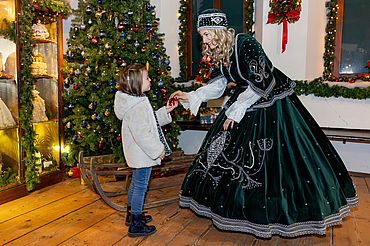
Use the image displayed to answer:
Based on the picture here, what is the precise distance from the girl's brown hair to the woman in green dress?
0.38 meters

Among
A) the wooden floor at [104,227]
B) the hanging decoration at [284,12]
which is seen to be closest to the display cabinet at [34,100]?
the wooden floor at [104,227]

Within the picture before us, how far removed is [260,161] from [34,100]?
2706 mm

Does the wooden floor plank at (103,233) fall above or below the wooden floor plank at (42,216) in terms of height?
above

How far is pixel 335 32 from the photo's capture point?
4.81 metres

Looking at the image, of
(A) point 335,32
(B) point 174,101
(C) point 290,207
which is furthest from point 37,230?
(A) point 335,32

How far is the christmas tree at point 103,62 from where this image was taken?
156 inches

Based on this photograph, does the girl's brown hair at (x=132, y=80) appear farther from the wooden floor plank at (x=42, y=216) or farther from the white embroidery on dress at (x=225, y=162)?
the wooden floor plank at (x=42, y=216)

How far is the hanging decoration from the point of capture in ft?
15.1

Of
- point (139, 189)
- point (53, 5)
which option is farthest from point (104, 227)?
point (53, 5)

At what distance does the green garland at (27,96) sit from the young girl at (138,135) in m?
1.56

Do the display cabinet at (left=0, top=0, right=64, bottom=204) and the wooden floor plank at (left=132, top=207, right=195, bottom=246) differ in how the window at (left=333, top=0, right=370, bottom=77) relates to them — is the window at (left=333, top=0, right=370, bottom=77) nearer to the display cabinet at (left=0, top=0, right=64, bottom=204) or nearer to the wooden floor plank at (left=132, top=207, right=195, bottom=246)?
the wooden floor plank at (left=132, top=207, right=195, bottom=246)

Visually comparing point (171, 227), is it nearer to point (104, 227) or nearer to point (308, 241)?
point (104, 227)

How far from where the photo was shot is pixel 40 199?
3.54 metres

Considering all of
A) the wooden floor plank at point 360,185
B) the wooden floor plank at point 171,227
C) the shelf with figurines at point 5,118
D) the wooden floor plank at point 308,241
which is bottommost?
the wooden floor plank at point 360,185
